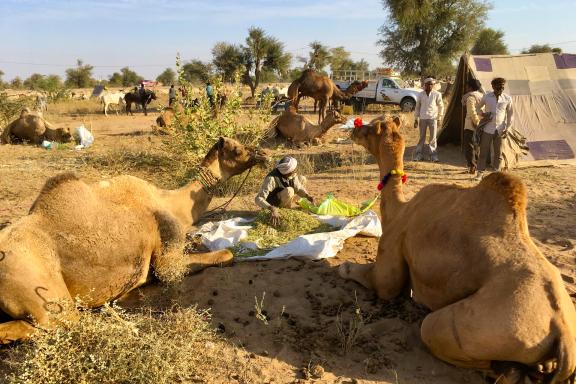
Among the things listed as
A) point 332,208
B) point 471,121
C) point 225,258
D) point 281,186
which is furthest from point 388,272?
point 471,121

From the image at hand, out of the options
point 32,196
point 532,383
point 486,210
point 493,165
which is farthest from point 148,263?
point 493,165

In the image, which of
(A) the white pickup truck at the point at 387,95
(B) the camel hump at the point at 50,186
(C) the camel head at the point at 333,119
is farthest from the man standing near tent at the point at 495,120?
(A) the white pickup truck at the point at 387,95

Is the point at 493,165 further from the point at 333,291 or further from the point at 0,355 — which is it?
the point at 0,355

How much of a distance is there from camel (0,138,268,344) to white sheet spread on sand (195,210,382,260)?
0.74 m

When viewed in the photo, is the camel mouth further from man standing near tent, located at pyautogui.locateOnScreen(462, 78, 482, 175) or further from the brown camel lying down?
man standing near tent, located at pyautogui.locateOnScreen(462, 78, 482, 175)

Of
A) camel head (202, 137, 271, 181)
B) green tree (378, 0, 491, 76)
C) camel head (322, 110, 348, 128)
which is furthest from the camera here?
green tree (378, 0, 491, 76)

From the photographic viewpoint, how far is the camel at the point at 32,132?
14773 mm

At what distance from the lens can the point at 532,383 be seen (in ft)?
9.90

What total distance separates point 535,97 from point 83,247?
1121 cm

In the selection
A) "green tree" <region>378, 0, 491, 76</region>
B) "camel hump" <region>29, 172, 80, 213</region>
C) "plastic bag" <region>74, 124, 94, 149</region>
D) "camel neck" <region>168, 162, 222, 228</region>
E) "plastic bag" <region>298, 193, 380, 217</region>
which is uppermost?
"green tree" <region>378, 0, 491, 76</region>

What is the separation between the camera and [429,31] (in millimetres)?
32906

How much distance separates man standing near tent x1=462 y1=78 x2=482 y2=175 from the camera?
9906mm

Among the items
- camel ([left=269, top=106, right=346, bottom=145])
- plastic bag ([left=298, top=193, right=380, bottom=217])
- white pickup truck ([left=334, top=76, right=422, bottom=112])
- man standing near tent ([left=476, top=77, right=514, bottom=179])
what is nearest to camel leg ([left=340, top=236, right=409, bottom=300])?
plastic bag ([left=298, top=193, right=380, bottom=217])

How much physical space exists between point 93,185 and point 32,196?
5.08 meters
